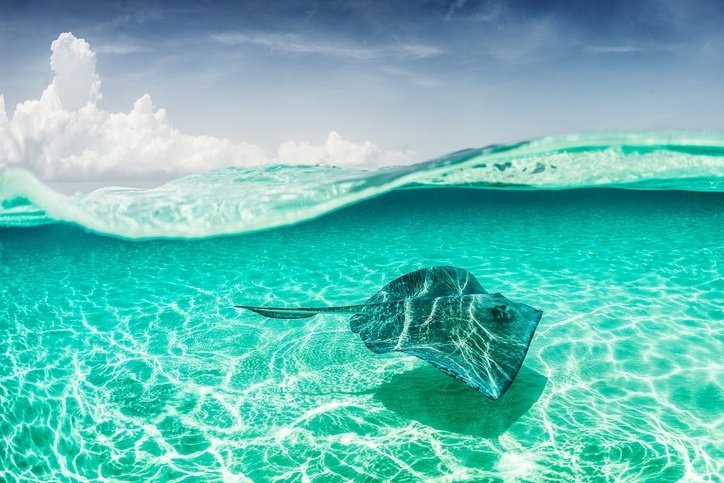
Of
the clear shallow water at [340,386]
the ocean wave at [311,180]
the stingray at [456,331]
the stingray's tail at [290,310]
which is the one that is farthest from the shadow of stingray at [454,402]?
the ocean wave at [311,180]

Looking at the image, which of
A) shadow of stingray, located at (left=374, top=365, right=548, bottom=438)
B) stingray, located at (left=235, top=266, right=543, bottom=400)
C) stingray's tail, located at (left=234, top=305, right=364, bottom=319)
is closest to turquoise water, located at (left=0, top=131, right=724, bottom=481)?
shadow of stingray, located at (left=374, top=365, right=548, bottom=438)

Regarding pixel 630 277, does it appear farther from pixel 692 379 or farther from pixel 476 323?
pixel 476 323

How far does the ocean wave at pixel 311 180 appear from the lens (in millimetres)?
14164

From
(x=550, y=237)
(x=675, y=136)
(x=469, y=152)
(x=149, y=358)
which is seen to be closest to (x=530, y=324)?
(x=149, y=358)

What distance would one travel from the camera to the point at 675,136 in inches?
519

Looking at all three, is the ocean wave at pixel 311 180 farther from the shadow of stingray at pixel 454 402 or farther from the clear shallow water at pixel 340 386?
the shadow of stingray at pixel 454 402

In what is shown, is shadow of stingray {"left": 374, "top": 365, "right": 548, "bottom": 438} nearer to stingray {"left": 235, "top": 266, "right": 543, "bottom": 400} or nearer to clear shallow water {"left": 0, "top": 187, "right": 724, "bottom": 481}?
clear shallow water {"left": 0, "top": 187, "right": 724, "bottom": 481}

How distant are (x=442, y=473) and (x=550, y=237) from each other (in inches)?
596

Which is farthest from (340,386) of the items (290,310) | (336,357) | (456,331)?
(456,331)

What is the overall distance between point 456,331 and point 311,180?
11345 mm

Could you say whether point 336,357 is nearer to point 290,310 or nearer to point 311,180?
point 290,310

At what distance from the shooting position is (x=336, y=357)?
25.3ft

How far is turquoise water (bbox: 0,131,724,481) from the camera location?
209 inches

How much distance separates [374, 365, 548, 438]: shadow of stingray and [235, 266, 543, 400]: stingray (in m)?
1.44
